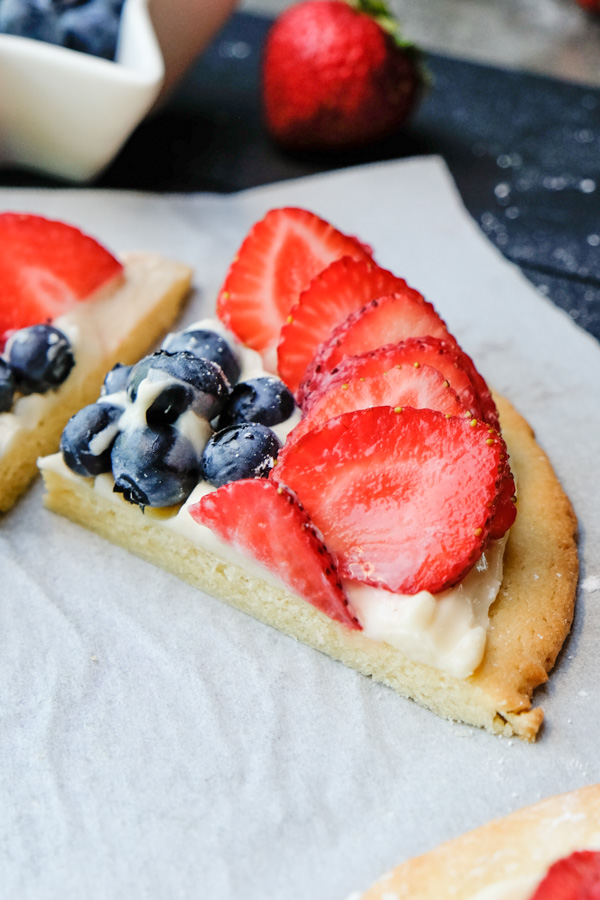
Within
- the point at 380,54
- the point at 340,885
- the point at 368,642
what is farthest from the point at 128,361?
the point at 340,885

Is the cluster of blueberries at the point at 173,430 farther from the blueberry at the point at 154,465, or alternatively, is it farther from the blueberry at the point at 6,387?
the blueberry at the point at 6,387

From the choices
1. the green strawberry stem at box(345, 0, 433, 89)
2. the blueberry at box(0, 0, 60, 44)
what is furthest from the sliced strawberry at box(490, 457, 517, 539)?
the blueberry at box(0, 0, 60, 44)

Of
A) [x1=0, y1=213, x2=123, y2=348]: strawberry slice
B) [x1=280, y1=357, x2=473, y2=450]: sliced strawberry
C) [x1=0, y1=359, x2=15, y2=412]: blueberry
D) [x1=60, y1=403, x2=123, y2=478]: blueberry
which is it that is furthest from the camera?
[x1=0, y1=213, x2=123, y2=348]: strawberry slice

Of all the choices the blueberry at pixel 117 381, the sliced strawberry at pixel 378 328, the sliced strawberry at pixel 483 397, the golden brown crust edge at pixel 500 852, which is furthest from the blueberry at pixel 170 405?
the golden brown crust edge at pixel 500 852

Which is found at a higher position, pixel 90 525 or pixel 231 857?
pixel 231 857

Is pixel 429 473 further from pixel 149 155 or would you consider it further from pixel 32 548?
pixel 149 155

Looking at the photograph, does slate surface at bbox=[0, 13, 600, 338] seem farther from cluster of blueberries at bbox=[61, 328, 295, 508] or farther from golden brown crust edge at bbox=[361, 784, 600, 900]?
golden brown crust edge at bbox=[361, 784, 600, 900]
